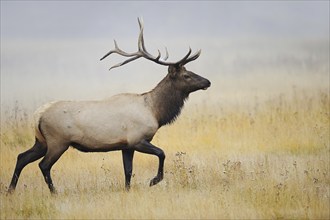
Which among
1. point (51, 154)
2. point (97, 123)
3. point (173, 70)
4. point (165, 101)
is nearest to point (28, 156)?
point (51, 154)

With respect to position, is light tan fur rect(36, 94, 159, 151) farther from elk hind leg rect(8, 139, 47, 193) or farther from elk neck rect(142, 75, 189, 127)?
elk neck rect(142, 75, 189, 127)

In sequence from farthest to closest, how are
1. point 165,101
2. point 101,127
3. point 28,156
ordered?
point 165,101 → point 28,156 → point 101,127

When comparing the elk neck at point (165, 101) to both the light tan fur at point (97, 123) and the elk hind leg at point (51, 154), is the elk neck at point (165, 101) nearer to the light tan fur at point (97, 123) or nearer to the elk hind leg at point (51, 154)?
the light tan fur at point (97, 123)

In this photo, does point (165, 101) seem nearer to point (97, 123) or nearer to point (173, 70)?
point (173, 70)

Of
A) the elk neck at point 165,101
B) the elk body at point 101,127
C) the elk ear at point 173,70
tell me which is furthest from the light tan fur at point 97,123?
the elk ear at point 173,70

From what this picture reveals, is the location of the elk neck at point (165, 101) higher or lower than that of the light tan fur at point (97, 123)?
higher

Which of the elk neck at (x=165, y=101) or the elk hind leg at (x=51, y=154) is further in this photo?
the elk neck at (x=165, y=101)

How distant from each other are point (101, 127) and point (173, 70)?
160 cm

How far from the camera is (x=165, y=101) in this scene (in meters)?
11.5

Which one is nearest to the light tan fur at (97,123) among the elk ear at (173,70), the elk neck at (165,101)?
the elk neck at (165,101)

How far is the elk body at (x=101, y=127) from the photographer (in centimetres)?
1073

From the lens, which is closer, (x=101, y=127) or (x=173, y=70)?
(x=101, y=127)

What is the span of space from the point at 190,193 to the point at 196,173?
1.83 metres

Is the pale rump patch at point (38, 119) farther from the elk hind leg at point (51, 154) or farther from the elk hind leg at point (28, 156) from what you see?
the elk hind leg at point (51, 154)
